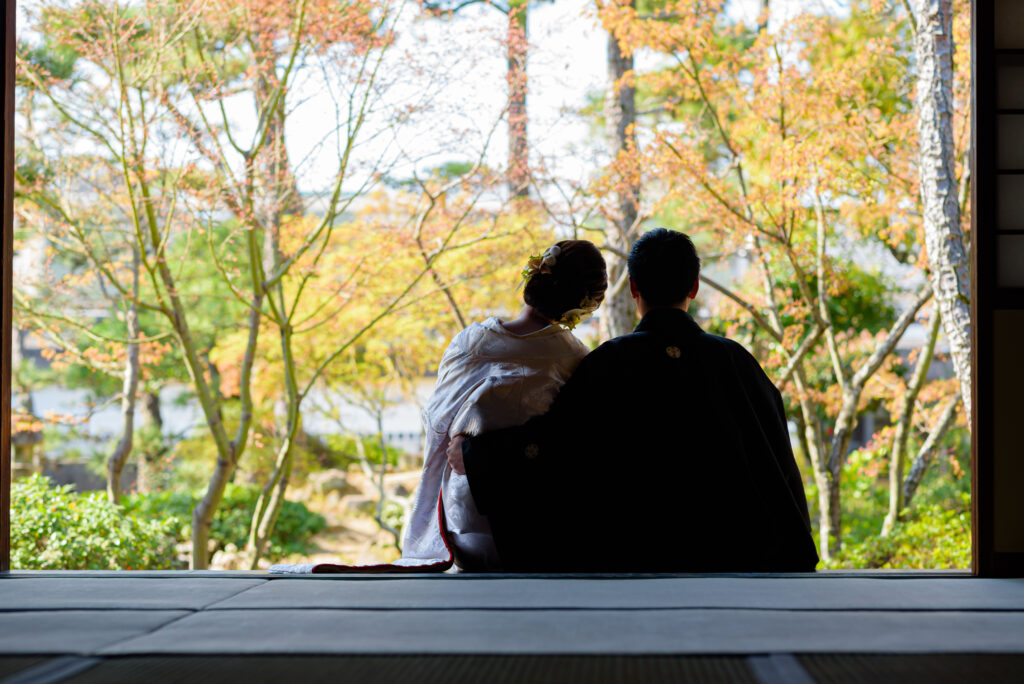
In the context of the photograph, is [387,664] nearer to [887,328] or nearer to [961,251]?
[961,251]

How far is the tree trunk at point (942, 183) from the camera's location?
410 cm

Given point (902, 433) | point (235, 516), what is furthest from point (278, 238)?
point (902, 433)

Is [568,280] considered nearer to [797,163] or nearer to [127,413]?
[797,163]

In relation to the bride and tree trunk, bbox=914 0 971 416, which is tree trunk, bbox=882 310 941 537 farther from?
the bride

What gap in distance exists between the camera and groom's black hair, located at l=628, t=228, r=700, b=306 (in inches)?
85.8

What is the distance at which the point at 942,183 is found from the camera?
4102mm

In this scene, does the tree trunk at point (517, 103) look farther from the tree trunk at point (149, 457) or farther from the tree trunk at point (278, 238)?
the tree trunk at point (149, 457)

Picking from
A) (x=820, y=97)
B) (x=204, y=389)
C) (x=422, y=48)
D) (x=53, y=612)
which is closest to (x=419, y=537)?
(x=53, y=612)

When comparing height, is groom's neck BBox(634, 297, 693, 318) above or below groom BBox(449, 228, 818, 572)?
above

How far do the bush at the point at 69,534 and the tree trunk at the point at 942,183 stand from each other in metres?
4.27

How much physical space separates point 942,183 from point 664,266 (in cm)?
257

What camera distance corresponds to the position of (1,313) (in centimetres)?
219

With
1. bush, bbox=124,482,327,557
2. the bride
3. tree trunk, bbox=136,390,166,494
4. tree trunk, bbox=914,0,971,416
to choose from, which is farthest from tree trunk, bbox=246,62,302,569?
tree trunk, bbox=914,0,971,416

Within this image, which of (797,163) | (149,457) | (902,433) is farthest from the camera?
(149,457)
